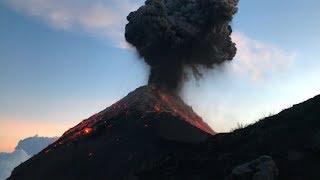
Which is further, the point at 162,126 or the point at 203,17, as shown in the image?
the point at 203,17

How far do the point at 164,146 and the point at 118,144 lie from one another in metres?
5.88

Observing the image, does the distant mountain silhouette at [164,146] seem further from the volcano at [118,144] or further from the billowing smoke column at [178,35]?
the billowing smoke column at [178,35]

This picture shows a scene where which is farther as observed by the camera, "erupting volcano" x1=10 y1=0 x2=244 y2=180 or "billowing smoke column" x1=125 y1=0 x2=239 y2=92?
"billowing smoke column" x1=125 y1=0 x2=239 y2=92

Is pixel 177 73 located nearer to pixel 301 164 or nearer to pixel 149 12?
pixel 149 12

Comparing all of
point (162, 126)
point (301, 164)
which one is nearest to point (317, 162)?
point (301, 164)

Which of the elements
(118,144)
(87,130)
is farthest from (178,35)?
(118,144)

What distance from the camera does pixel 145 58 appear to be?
65.2 m

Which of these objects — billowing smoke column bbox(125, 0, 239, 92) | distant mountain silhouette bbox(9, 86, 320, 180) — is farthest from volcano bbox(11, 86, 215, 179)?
billowing smoke column bbox(125, 0, 239, 92)

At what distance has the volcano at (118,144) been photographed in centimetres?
3959

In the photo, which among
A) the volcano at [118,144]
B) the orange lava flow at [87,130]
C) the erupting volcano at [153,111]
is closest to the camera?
the volcano at [118,144]

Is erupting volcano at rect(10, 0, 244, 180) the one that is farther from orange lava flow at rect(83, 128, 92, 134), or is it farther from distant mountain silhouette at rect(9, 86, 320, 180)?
distant mountain silhouette at rect(9, 86, 320, 180)

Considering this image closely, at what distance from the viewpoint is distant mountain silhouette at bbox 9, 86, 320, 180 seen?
92.3ft

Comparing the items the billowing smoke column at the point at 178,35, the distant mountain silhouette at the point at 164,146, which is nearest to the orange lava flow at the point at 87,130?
the distant mountain silhouette at the point at 164,146

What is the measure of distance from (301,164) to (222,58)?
41.8 metres
